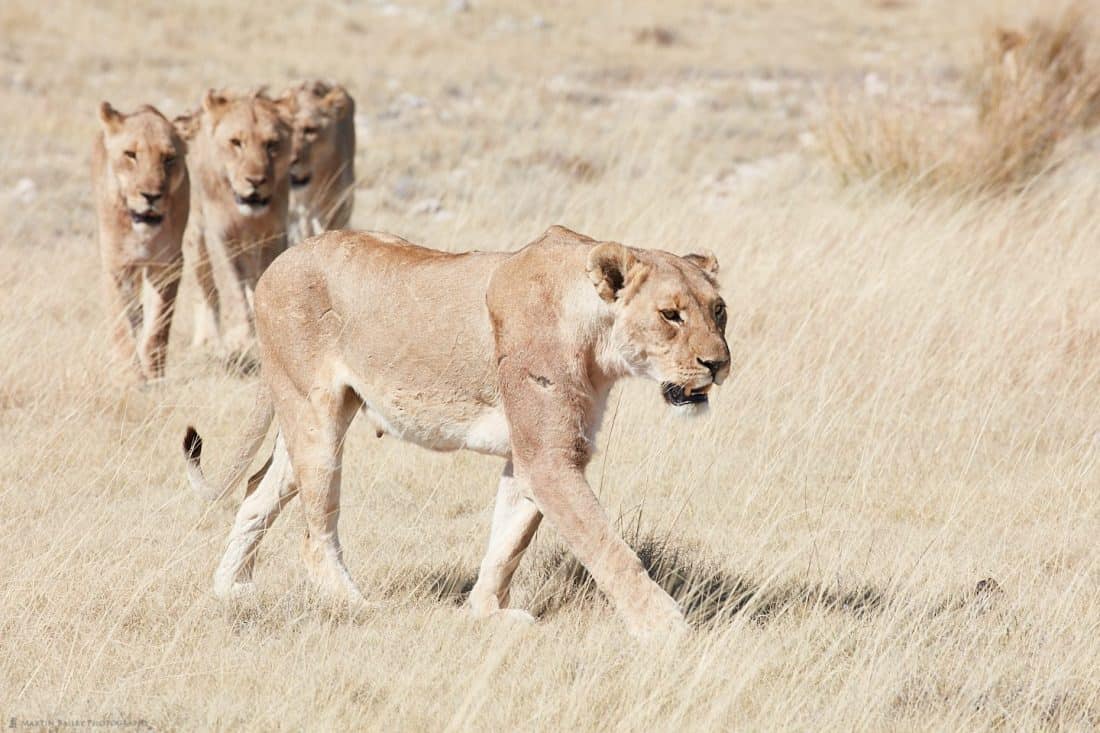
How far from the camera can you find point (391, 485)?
5.82 m

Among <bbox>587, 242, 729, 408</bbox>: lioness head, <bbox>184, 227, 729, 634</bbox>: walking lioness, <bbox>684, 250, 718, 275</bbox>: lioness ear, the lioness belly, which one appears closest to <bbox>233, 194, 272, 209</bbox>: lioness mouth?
<bbox>184, 227, 729, 634</bbox>: walking lioness

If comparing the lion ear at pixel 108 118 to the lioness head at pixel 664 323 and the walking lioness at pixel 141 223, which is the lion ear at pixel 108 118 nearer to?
the walking lioness at pixel 141 223

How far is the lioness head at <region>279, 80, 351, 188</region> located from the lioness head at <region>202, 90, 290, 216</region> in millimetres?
732

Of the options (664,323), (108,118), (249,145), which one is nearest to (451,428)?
(664,323)

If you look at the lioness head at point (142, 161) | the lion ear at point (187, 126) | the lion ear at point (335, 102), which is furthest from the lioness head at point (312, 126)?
the lioness head at point (142, 161)

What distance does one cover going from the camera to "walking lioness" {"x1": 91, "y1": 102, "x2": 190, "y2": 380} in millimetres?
7457

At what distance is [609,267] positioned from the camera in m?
3.88

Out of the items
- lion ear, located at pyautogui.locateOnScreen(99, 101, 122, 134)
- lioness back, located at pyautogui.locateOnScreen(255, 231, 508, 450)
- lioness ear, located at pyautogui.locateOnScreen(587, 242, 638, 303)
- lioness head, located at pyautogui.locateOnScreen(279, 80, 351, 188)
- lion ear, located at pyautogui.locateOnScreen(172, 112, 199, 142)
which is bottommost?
lioness head, located at pyautogui.locateOnScreen(279, 80, 351, 188)

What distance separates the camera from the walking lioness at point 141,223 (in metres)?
7.46

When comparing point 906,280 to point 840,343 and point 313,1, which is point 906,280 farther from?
point 313,1

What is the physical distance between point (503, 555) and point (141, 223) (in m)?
3.92

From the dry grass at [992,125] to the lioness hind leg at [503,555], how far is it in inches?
223

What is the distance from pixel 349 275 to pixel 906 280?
13.5 feet

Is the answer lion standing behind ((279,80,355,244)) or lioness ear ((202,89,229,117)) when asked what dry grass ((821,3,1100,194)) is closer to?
lion standing behind ((279,80,355,244))
